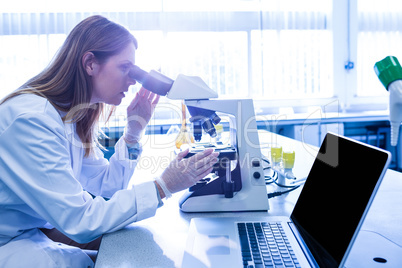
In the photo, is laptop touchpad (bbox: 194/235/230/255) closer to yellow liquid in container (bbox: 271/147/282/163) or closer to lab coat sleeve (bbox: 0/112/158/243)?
lab coat sleeve (bbox: 0/112/158/243)

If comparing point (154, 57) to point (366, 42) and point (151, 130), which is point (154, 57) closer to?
point (151, 130)

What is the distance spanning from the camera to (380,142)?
14.0 feet

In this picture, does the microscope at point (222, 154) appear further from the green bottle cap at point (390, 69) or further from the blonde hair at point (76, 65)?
the green bottle cap at point (390, 69)

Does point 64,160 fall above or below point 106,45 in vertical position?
below

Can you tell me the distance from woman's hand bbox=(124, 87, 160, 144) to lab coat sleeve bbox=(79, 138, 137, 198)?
125mm

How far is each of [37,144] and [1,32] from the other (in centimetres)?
393

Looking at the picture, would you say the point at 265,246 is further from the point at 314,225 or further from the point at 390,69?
the point at 390,69

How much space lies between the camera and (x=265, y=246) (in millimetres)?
761

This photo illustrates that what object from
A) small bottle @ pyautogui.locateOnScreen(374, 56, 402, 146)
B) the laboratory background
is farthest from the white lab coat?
the laboratory background

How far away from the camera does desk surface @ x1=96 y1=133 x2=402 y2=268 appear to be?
2.47 feet

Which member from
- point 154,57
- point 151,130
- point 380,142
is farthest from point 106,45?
point 380,142

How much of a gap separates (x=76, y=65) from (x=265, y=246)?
2.64 ft

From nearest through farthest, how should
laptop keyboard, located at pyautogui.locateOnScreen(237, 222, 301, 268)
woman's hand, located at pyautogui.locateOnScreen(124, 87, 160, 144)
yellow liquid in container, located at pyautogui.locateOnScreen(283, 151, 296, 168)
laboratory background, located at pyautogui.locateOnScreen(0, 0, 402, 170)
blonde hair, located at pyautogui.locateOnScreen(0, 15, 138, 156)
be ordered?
laptop keyboard, located at pyautogui.locateOnScreen(237, 222, 301, 268) → blonde hair, located at pyautogui.locateOnScreen(0, 15, 138, 156) → yellow liquid in container, located at pyautogui.locateOnScreen(283, 151, 296, 168) → woman's hand, located at pyautogui.locateOnScreen(124, 87, 160, 144) → laboratory background, located at pyautogui.locateOnScreen(0, 0, 402, 170)

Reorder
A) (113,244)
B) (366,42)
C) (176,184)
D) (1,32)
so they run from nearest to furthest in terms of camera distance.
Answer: (113,244)
(176,184)
(1,32)
(366,42)
